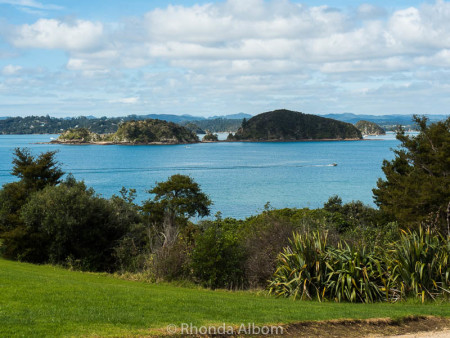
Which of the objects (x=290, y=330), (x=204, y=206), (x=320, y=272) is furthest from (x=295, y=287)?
(x=204, y=206)

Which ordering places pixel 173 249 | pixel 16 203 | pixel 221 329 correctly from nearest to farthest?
pixel 221 329 → pixel 173 249 → pixel 16 203

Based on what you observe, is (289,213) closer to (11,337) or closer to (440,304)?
(440,304)

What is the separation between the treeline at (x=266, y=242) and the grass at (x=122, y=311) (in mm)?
1813

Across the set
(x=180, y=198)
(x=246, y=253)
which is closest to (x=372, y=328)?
(x=246, y=253)

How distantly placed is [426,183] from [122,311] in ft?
61.7

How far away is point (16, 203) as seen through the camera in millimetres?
26578

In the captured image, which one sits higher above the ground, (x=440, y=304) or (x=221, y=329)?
(x=221, y=329)

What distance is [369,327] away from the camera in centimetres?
978

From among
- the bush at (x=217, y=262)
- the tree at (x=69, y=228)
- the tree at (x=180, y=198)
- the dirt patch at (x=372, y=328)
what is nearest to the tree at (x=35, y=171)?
the tree at (x=69, y=228)

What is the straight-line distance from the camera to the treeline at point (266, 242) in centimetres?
1409

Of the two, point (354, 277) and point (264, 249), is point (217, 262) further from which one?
point (354, 277)

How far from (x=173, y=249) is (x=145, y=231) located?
7.06m

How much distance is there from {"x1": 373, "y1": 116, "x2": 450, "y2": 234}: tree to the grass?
11.6m

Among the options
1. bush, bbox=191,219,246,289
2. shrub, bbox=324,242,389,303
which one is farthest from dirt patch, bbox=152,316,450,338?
bush, bbox=191,219,246,289
